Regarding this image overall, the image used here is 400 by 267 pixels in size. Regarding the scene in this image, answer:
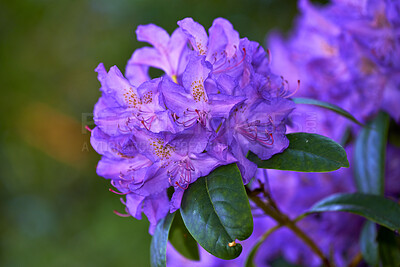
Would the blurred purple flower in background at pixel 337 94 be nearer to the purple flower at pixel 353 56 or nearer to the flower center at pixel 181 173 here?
the purple flower at pixel 353 56

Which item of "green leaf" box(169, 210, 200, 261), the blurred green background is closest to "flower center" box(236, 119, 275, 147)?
"green leaf" box(169, 210, 200, 261)

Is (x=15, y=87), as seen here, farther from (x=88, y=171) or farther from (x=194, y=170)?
(x=194, y=170)

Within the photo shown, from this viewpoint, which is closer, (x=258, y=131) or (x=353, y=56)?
(x=258, y=131)

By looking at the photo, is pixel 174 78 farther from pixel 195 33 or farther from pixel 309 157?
pixel 309 157

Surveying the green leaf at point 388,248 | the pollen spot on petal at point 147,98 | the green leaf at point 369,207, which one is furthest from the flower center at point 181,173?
the green leaf at point 388,248

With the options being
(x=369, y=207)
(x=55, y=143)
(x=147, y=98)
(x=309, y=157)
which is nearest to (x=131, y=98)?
(x=147, y=98)

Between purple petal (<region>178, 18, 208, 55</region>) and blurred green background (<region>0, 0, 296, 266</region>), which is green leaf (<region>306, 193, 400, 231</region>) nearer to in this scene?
purple petal (<region>178, 18, 208, 55</region>)
